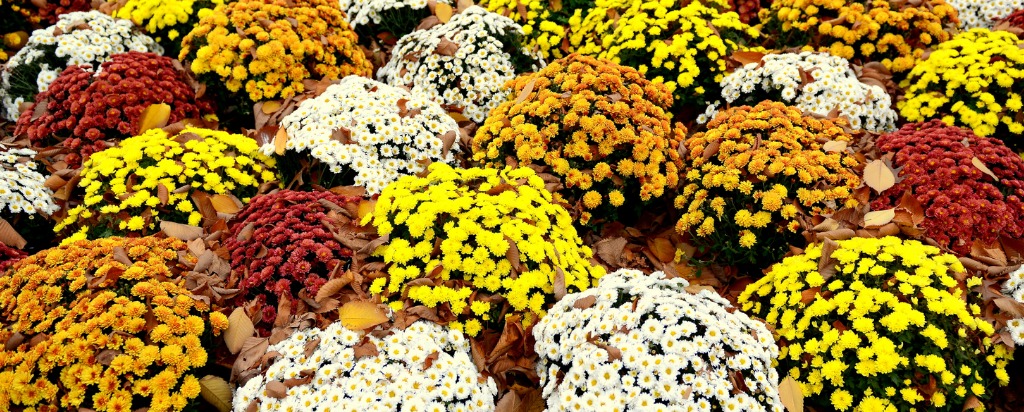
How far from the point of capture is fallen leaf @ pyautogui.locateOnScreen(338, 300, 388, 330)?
9.12 ft

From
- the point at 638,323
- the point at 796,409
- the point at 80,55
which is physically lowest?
the point at 796,409

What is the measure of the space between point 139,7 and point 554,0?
11.0 feet

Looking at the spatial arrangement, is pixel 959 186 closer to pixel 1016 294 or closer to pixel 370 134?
pixel 1016 294

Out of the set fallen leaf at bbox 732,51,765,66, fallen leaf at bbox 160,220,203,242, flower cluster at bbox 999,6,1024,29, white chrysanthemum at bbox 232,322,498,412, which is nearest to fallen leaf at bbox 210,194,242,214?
fallen leaf at bbox 160,220,203,242

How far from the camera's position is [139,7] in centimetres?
554

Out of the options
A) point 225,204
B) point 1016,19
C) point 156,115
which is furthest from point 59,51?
point 1016,19

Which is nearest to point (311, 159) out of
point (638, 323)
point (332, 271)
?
point (332, 271)

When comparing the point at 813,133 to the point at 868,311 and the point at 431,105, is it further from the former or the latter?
the point at 431,105

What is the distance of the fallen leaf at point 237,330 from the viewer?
2.84m

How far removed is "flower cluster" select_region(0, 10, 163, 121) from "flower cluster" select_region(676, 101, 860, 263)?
4.43m

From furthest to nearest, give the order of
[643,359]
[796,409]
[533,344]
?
[533,344] < [796,409] < [643,359]

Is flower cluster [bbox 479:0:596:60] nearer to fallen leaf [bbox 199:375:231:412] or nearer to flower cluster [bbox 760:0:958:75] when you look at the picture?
flower cluster [bbox 760:0:958:75]

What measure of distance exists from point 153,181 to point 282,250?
109cm

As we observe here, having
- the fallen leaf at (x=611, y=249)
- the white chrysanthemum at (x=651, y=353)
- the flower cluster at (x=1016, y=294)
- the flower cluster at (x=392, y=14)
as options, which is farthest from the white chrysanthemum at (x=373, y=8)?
the flower cluster at (x=1016, y=294)
